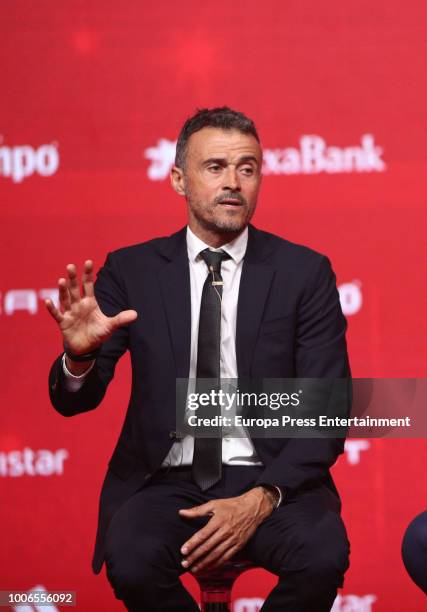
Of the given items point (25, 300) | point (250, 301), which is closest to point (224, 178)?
point (250, 301)

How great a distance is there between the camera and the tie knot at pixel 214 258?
3148 millimetres

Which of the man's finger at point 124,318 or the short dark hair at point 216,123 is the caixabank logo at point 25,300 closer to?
the short dark hair at point 216,123

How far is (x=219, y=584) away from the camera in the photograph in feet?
9.51

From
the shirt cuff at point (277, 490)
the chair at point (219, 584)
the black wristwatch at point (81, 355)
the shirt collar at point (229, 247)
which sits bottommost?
the chair at point (219, 584)

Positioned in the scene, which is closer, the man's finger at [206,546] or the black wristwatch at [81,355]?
the man's finger at [206,546]

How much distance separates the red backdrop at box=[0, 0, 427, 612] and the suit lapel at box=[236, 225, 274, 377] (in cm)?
87

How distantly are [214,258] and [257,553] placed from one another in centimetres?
87

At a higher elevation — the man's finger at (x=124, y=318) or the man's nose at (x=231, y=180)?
the man's nose at (x=231, y=180)

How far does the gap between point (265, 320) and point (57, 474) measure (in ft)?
4.65

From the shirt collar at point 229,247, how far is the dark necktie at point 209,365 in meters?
0.04

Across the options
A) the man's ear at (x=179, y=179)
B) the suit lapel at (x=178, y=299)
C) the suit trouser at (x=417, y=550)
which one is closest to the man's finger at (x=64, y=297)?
the suit lapel at (x=178, y=299)

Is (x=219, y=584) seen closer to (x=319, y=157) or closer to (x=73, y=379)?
(x=73, y=379)

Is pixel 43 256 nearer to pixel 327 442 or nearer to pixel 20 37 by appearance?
pixel 20 37

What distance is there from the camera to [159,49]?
4027mm
